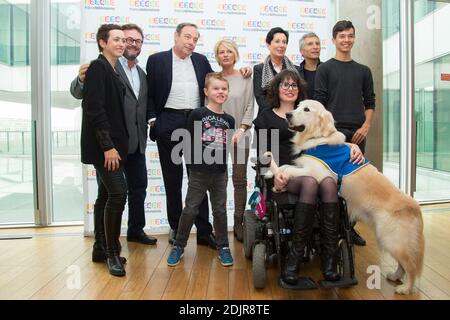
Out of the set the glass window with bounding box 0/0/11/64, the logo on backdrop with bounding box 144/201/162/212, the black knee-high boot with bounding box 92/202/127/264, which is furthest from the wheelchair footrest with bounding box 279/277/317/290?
the glass window with bounding box 0/0/11/64

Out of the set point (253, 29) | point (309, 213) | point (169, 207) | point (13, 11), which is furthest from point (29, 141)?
point (309, 213)

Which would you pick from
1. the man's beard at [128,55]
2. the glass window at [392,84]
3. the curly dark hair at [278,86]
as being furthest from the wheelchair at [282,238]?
the glass window at [392,84]

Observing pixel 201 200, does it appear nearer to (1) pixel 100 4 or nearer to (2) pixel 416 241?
(2) pixel 416 241

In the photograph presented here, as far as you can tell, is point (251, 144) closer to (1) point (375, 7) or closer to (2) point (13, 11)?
(1) point (375, 7)

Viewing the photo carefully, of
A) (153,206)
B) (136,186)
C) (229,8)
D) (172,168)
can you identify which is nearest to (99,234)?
(136,186)

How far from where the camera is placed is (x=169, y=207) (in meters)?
3.02

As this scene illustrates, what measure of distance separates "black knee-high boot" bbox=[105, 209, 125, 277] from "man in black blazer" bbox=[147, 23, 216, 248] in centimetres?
63

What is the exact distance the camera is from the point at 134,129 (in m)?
2.87

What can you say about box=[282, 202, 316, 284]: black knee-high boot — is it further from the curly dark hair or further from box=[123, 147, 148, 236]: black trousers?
box=[123, 147, 148, 236]: black trousers

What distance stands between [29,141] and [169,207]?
185 cm

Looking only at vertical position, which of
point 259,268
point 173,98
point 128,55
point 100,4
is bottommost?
point 259,268

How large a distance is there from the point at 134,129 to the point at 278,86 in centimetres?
113

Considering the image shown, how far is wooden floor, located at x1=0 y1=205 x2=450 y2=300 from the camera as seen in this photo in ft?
6.98
